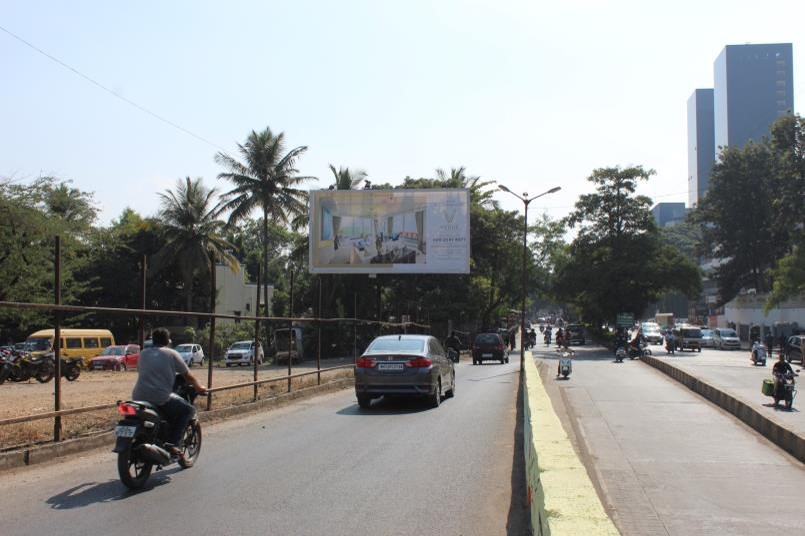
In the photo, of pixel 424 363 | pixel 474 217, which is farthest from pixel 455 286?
pixel 424 363

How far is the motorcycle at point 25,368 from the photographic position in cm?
2196

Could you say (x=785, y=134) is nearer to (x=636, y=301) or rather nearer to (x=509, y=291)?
(x=636, y=301)

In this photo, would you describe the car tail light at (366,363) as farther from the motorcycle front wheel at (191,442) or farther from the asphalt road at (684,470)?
the motorcycle front wheel at (191,442)

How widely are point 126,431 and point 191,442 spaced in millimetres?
1439

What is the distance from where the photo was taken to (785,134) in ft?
187

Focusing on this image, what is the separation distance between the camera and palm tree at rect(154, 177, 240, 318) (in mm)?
50000

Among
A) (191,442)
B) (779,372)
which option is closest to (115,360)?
(191,442)

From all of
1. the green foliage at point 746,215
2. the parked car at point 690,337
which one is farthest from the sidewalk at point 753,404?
the green foliage at point 746,215

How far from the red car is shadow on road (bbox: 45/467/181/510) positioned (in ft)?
76.2

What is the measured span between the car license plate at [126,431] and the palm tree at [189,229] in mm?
43437

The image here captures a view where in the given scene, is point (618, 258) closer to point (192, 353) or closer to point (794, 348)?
point (794, 348)

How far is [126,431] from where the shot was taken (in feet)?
23.1

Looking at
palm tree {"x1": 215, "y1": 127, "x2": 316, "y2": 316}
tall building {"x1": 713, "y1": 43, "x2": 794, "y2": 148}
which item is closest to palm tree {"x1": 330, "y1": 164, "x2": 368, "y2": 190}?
palm tree {"x1": 215, "y1": 127, "x2": 316, "y2": 316}

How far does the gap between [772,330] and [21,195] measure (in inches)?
2136
